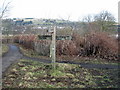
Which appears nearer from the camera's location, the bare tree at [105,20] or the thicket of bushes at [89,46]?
the thicket of bushes at [89,46]

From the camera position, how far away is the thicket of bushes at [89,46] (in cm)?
1324

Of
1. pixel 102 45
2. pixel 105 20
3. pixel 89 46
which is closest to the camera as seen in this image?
pixel 102 45

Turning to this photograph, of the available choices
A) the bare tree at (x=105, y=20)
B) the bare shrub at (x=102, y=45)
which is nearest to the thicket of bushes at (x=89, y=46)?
the bare shrub at (x=102, y=45)

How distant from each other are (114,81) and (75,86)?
5.75 feet

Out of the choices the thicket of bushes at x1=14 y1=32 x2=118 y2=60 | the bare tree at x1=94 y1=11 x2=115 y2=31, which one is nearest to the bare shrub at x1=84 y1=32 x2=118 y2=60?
the thicket of bushes at x1=14 y1=32 x2=118 y2=60

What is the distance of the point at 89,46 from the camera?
45.8ft

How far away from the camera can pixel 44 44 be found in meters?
14.1

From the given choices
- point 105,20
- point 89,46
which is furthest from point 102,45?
point 105,20

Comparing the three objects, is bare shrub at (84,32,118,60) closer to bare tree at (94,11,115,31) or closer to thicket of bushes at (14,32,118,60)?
thicket of bushes at (14,32,118,60)

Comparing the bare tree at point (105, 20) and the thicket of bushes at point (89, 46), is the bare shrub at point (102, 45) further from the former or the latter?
the bare tree at point (105, 20)

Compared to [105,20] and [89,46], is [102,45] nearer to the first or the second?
[89,46]

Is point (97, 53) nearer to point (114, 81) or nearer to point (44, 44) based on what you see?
point (44, 44)

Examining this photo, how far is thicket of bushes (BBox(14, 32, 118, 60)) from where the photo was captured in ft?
43.4

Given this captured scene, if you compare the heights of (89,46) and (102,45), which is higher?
(102,45)
